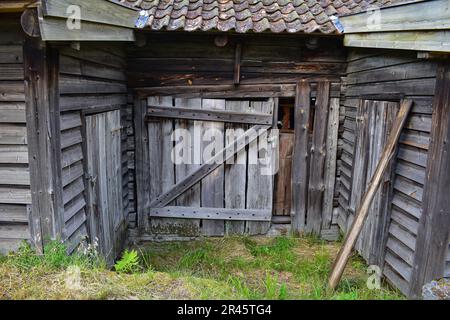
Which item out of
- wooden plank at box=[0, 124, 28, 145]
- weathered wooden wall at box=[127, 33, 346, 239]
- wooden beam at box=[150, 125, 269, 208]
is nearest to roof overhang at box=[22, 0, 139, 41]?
wooden plank at box=[0, 124, 28, 145]

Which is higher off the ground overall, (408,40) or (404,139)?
(408,40)

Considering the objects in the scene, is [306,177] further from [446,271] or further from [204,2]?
[204,2]

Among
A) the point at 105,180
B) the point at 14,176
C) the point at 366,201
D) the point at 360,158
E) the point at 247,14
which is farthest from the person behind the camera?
the point at 360,158

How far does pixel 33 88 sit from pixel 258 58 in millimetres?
3127

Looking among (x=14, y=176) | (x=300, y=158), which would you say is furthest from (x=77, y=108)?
(x=300, y=158)

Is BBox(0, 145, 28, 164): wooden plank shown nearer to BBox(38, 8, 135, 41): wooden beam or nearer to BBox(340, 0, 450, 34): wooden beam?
BBox(38, 8, 135, 41): wooden beam

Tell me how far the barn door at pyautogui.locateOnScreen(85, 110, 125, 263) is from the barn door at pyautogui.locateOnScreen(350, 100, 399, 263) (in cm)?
330

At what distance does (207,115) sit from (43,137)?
8.65 feet

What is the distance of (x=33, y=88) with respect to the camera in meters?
2.96

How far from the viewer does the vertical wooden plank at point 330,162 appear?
5.41 m

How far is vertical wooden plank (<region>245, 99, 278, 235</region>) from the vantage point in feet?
17.8

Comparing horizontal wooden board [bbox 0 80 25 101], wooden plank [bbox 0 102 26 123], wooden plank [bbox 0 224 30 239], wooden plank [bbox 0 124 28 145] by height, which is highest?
horizontal wooden board [bbox 0 80 25 101]

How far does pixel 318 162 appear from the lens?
5504mm

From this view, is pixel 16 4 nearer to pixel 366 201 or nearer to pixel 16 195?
pixel 16 195
